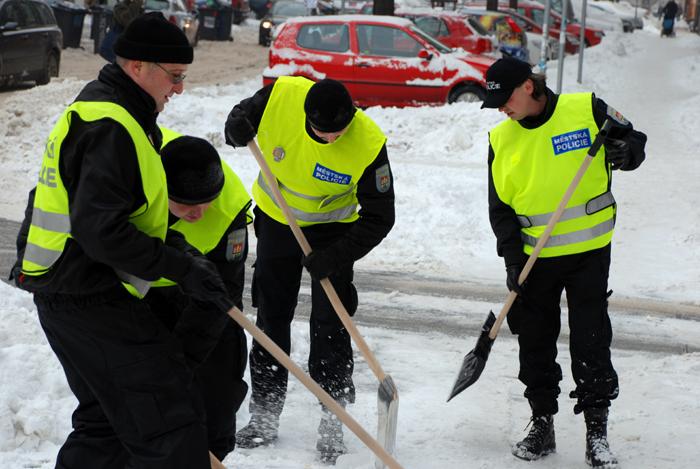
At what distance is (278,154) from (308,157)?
0.15 meters

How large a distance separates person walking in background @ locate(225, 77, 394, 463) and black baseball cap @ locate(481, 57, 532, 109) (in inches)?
20.6

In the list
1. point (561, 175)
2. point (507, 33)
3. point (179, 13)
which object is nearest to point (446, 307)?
point (561, 175)

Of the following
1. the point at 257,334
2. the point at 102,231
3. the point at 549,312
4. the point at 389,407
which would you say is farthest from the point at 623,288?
the point at 102,231

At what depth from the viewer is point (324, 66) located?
1499 centimetres

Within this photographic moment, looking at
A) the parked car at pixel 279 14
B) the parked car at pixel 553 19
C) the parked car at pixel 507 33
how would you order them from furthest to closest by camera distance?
the parked car at pixel 279 14 → the parked car at pixel 553 19 → the parked car at pixel 507 33

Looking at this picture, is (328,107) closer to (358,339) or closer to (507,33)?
(358,339)

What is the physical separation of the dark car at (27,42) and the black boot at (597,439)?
13506 millimetres

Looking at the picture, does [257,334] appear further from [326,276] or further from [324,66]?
[324,66]

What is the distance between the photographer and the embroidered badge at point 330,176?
469 cm

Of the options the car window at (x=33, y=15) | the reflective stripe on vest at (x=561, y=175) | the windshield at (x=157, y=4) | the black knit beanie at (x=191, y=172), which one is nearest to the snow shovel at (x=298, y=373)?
the black knit beanie at (x=191, y=172)

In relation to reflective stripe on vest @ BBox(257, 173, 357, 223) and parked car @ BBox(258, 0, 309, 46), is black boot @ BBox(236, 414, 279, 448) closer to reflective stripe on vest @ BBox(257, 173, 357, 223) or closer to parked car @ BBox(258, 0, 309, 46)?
reflective stripe on vest @ BBox(257, 173, 357, 223)

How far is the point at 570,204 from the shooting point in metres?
4.66

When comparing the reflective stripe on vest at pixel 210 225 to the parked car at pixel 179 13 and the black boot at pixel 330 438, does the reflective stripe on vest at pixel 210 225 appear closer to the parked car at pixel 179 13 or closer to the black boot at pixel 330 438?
the black boot at pixel 330 438

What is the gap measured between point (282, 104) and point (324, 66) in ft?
34.1
